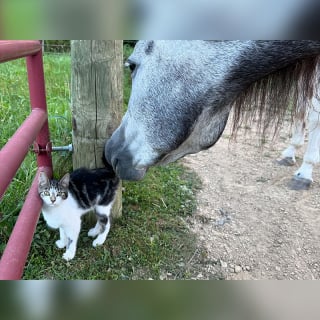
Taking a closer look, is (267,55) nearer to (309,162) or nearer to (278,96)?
(278,96)

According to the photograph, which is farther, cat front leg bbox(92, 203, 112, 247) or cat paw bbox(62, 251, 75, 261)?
cat front leg bbox(92, 203, 112, 247)

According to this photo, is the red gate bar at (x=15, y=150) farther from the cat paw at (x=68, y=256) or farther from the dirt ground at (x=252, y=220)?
the dirt ground at (x=252, y=220)

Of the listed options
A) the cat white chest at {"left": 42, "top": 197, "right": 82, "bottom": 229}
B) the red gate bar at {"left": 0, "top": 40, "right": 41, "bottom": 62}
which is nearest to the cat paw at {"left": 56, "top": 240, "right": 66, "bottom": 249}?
the cat white chest at {"left": 42, "top": 197, "right": 82, "bottom": 229}

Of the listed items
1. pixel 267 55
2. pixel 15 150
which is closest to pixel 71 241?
pixel 15 150

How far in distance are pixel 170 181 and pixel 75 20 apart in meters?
2.45

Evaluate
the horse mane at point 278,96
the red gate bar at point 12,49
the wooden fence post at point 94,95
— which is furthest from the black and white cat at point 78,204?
the horse mane at point 278,96

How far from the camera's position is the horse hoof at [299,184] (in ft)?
10.7

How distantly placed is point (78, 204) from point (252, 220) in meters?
1.26

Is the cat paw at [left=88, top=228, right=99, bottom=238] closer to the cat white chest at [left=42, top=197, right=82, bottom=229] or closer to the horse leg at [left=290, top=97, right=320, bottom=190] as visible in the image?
the cat white chest at [left=42, top=197, right=82, bottom=229]

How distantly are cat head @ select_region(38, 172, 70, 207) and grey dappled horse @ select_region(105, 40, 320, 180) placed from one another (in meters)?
0.40

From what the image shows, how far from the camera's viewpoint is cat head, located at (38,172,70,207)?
1918 millimetres

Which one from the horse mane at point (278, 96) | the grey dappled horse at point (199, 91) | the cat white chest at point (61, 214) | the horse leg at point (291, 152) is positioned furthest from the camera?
the horse leg at point (291, 152)

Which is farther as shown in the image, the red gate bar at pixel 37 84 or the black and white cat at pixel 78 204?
the black and white cat at pixel 78 204

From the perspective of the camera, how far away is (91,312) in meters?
0.64
